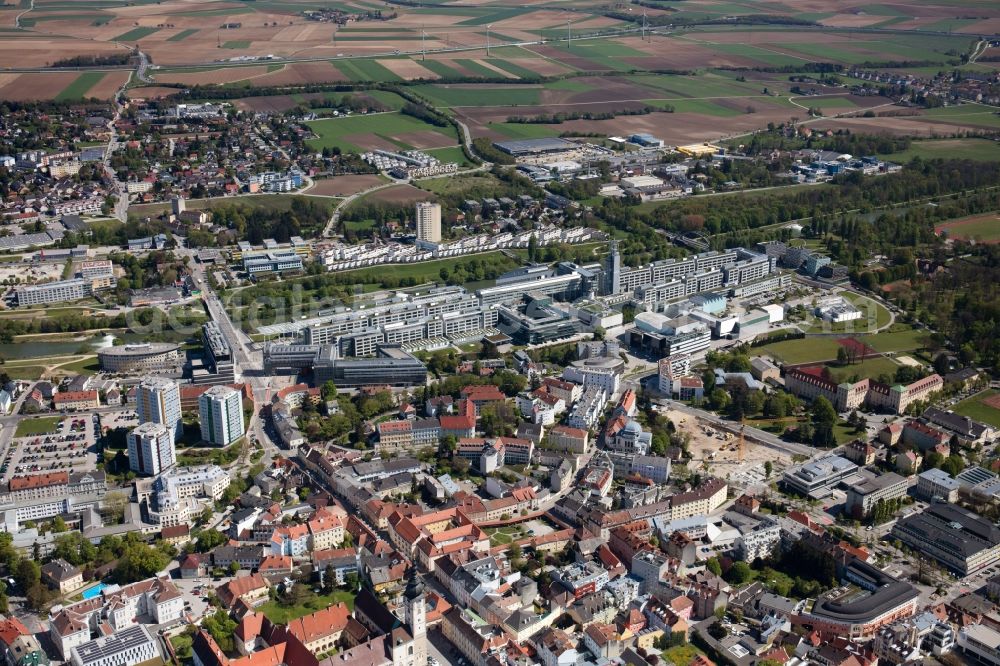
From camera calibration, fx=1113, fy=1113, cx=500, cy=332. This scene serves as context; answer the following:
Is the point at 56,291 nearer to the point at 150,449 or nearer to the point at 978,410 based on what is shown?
the point at 150,449

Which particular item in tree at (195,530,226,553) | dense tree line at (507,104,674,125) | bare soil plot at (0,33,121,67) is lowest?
tree at (195,530,226,553)

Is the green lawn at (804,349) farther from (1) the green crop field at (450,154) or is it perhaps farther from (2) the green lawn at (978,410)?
(1) the green crop field at (450,154)

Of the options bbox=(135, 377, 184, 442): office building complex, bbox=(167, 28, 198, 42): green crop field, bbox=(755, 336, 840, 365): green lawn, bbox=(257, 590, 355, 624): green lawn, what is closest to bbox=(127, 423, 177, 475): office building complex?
bbox=(135, 377, 184, 442): office building complex

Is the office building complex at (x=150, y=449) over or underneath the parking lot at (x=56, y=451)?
over

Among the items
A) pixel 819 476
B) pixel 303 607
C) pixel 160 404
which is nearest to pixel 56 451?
pixel 160 404

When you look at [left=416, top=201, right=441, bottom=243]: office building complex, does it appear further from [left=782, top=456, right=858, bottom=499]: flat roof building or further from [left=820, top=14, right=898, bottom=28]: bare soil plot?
[left=820, top=14, right=898, bottom=28]: bare soil plot

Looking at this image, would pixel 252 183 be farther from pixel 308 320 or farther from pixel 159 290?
pixel 308 320

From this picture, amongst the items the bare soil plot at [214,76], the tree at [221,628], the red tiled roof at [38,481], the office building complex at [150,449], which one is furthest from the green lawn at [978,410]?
the bare soil plot at [214,76]
